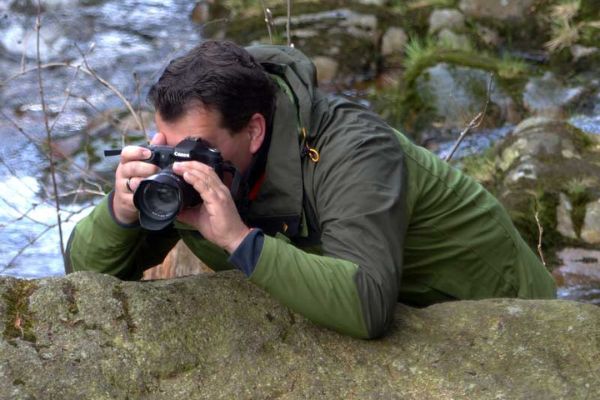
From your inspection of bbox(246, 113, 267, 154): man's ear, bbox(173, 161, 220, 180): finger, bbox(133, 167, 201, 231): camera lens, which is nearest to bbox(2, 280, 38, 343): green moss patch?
bbox(133, 167, 201, 231): camera lens

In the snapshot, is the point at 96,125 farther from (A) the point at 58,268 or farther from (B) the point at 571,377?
(B) the point at 571,377

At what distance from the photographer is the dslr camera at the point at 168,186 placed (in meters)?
2.27

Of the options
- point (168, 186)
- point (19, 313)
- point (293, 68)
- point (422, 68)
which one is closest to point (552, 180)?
point (422, 68)

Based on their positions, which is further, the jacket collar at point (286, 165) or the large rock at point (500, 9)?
the large rock at point (500, 9)

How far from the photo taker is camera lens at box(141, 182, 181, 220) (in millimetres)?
2277

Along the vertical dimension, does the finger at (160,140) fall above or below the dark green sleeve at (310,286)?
above

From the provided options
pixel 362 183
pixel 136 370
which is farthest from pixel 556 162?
pixel 136 370

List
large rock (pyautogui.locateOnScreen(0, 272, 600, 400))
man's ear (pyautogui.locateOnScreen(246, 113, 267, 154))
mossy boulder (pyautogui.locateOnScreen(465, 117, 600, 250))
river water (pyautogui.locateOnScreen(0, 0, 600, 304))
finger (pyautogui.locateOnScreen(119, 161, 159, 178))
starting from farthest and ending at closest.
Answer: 1. river water (pyautogui.locateOnScreen(0, 0, 600, 304))
2. mossy boulder (pyautogui.locateOnScreen(465, 117, 600, 250))
3. man's ear (pyautogui.locateOnScreen(246, 113, 267, 154))
4. finger (pyautogui.locateOnScreen(119, 161, 159, 178))
5. large rock (pyautogui.locateOnScreen(0, 272, 600, 400))

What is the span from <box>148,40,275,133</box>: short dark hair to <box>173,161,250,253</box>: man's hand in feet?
0.79

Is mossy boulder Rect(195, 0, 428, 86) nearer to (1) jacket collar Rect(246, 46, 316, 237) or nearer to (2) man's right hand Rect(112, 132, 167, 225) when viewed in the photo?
(1) jacket collar Rect(246, 46, 316, 237)

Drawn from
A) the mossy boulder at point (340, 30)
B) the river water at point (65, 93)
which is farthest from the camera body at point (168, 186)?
the mossy boulder at point (340, 30)

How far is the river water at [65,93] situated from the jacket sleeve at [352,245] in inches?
138

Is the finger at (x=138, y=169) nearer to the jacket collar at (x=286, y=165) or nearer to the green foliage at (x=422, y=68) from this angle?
the jacket collar at (x=286, y=165)

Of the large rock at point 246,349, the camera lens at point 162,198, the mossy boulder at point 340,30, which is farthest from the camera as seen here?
the mossy boulder at point 340,30
